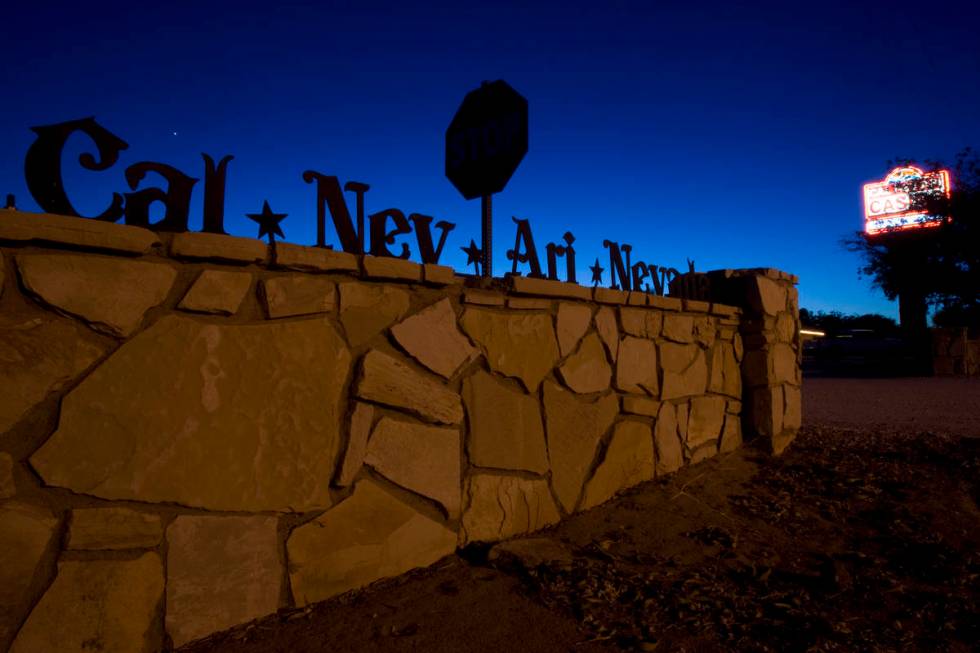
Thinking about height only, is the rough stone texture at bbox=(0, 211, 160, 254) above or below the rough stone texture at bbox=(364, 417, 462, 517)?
above

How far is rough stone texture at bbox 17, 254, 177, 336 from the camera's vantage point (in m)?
1.74

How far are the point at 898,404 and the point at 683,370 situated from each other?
692cm

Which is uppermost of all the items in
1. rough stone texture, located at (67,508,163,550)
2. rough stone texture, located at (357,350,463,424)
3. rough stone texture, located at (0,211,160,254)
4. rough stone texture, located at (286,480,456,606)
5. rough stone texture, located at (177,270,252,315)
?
rough stone texture, located at (0,211,160,254)

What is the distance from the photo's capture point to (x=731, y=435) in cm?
501

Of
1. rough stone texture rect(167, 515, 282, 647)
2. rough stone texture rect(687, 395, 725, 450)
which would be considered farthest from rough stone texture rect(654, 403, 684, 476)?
rough stone texture rect(167, 515, 282, 647)

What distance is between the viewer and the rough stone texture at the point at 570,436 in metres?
3.28

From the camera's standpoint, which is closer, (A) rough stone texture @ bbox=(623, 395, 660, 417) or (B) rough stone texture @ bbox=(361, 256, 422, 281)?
(B) rough stone texture @ bbox=(361, 256, 422, 281)

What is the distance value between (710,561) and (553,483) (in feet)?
2.92

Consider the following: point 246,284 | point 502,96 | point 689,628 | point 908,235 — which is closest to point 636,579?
point 689,628

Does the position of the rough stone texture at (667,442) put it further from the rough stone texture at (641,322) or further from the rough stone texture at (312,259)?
the rough stone texture at (312,259)

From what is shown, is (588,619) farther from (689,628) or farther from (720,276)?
(720,276)

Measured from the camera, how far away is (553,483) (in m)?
3.28

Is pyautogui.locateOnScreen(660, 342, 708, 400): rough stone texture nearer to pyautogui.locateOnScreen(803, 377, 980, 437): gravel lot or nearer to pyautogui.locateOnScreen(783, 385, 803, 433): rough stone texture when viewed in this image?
pyautogui.locateOnScreen(783, 385, 803, 433): rough stone texture

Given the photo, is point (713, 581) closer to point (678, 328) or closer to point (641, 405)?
point (641, 405)
